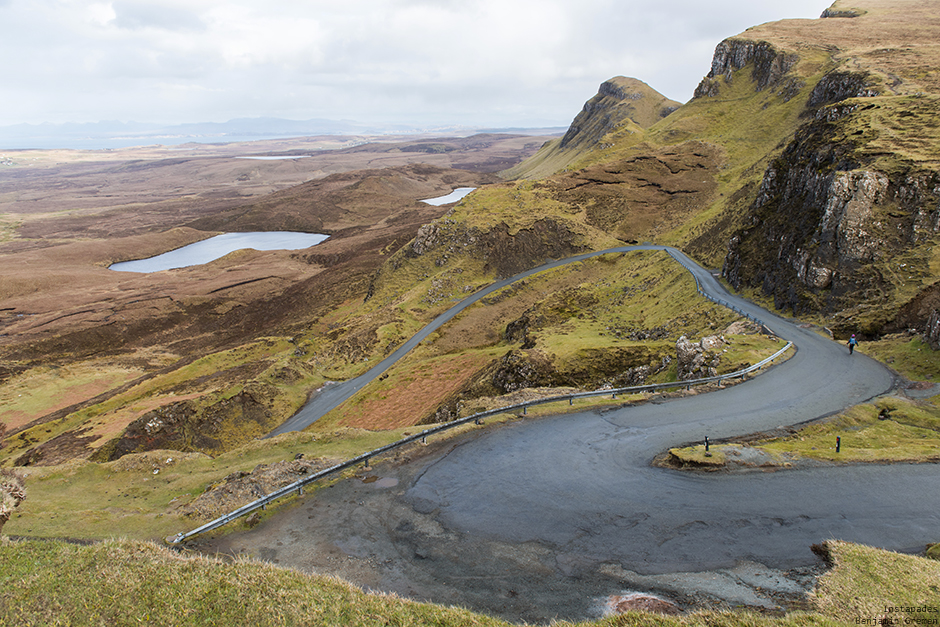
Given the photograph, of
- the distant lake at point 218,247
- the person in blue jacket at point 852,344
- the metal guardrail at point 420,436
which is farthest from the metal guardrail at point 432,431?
the distant lake at point 218,247

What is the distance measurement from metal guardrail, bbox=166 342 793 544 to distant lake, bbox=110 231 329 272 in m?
139

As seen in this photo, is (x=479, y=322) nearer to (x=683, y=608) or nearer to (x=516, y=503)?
(x=516, y=503)

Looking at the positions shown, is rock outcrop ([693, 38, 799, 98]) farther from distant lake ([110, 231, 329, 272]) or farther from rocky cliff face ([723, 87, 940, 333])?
distant lake ([110, 231, 329, 272])

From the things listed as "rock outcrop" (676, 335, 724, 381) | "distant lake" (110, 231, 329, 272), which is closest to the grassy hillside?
"rock outcrop" (676, 335, 724, 381)

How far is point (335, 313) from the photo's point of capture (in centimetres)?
8612

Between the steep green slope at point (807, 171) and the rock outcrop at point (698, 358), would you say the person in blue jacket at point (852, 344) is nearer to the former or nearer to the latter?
the steep green slope at point (807, 171)

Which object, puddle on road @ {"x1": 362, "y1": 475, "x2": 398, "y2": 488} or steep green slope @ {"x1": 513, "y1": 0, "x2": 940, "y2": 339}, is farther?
steep green slope @ {"x1": 513, "y1": 0, "x2": 940, "y2": 339}

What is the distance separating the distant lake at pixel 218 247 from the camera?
140375 mm

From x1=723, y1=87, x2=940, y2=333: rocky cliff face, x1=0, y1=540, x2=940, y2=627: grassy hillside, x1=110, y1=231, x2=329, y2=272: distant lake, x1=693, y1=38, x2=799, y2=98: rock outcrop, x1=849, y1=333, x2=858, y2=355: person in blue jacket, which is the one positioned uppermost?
x1=693, y1=38, x2=799, y2=98: rock outcrop

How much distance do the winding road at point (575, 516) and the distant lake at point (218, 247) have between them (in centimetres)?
14245

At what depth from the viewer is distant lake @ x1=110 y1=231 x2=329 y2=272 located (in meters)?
140

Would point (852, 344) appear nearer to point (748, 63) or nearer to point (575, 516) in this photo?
point (575, 516)

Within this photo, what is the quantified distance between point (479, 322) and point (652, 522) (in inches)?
1966

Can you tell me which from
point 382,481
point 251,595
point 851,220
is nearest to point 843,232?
point 851,220
